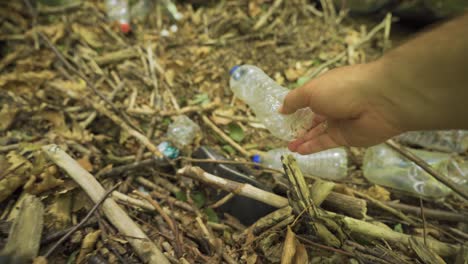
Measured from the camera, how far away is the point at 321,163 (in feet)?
7.44

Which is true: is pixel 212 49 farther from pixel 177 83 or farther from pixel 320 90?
pixel 320 90

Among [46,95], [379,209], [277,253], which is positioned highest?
[46,95]

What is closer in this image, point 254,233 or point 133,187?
point 254,233

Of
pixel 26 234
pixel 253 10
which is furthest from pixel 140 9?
pixel 26 234

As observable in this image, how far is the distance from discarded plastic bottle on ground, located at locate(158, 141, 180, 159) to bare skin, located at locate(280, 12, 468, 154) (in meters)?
0.92

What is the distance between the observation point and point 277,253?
1.48 m

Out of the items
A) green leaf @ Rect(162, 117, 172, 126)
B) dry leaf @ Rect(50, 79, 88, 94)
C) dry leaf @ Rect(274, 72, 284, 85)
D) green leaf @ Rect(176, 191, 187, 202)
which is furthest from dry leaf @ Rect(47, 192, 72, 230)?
dry leaf @ Rect(274, 72, 284, 85)

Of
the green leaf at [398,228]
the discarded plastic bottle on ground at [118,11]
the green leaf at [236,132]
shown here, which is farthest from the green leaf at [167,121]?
the green leaf at [398,228]

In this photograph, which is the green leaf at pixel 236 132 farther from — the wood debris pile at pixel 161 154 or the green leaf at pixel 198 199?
the green leaf at pixel 198 199

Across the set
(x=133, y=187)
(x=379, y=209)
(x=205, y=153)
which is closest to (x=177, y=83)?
(x=205, y=153)

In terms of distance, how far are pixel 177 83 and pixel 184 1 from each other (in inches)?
47.3

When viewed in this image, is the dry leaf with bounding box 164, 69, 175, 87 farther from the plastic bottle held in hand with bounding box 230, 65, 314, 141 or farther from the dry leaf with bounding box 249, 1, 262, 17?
the dry leaf with bounding box 249, 1, 262, 17

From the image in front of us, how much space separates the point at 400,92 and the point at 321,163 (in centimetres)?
127

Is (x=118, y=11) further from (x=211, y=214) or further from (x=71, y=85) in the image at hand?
(x=211, y=214)
